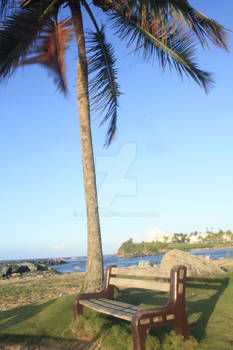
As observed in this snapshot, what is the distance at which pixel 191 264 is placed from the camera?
831cm

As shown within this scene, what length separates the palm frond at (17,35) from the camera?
6.97 m

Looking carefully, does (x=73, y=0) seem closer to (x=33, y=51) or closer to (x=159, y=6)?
(x=33, y=51)

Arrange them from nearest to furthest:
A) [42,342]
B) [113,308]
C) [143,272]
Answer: [113,308], [143,272], [42,342]

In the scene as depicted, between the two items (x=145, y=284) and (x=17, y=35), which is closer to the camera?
(x=145, y=284)

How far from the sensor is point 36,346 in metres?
4.91

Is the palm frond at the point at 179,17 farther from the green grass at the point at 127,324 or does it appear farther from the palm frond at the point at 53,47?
the green grass at the point at 127,324

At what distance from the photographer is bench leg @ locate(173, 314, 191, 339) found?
13.4ft

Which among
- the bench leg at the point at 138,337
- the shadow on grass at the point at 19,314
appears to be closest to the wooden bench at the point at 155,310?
the bench leg at the point at 138,337

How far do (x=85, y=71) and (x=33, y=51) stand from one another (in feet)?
5.23

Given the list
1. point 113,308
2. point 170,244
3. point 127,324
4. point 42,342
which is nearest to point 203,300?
point 127,324

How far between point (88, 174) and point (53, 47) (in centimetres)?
370

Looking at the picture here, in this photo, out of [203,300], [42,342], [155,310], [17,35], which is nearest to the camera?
[155,310]

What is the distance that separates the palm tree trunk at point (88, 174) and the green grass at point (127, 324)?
827mm

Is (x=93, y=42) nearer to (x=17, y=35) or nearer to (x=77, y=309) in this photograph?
(x=17, y=35)
